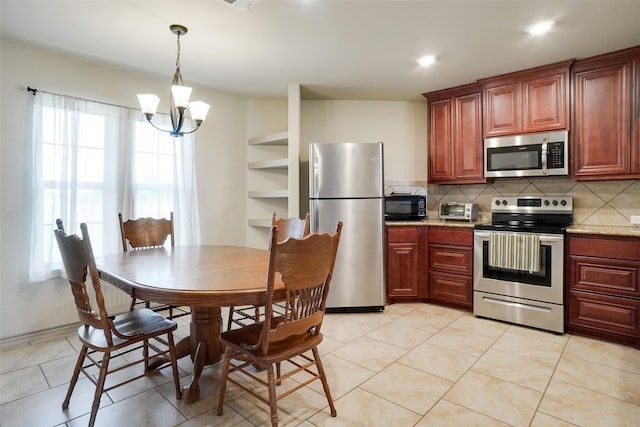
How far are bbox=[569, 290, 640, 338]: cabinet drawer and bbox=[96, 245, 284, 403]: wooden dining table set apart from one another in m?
2.58

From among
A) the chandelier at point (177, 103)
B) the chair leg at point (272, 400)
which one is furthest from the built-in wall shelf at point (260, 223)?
the chair leg at point (272, 400)

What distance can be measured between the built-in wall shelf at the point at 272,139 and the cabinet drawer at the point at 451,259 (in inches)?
78.9

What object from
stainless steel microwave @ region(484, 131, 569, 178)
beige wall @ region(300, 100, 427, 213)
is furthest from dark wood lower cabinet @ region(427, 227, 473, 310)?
beige wall @ region(300, 100, 427, 213)

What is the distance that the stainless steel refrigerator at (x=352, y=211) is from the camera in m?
3.38

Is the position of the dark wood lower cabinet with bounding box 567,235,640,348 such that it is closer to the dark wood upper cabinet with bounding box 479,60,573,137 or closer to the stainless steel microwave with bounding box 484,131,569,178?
the stainless steel microwave with bounding box 484,131,569,178

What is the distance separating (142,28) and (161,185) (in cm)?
150

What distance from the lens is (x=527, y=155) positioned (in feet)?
10.4

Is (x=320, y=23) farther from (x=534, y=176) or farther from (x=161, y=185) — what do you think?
(x=534, y=176)

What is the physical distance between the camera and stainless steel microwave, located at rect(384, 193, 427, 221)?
3.73 m

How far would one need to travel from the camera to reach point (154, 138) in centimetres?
337

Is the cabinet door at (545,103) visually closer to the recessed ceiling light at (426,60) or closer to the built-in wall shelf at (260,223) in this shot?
the recessed ceiling light at (426,60)

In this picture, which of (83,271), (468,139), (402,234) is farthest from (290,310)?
(468,139)

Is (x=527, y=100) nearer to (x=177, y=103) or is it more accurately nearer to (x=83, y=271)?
(x=177, y=103)

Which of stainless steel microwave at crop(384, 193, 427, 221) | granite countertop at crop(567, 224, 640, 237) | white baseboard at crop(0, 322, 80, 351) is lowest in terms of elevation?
white baseboard at crop(0, 322, 80, 351)
